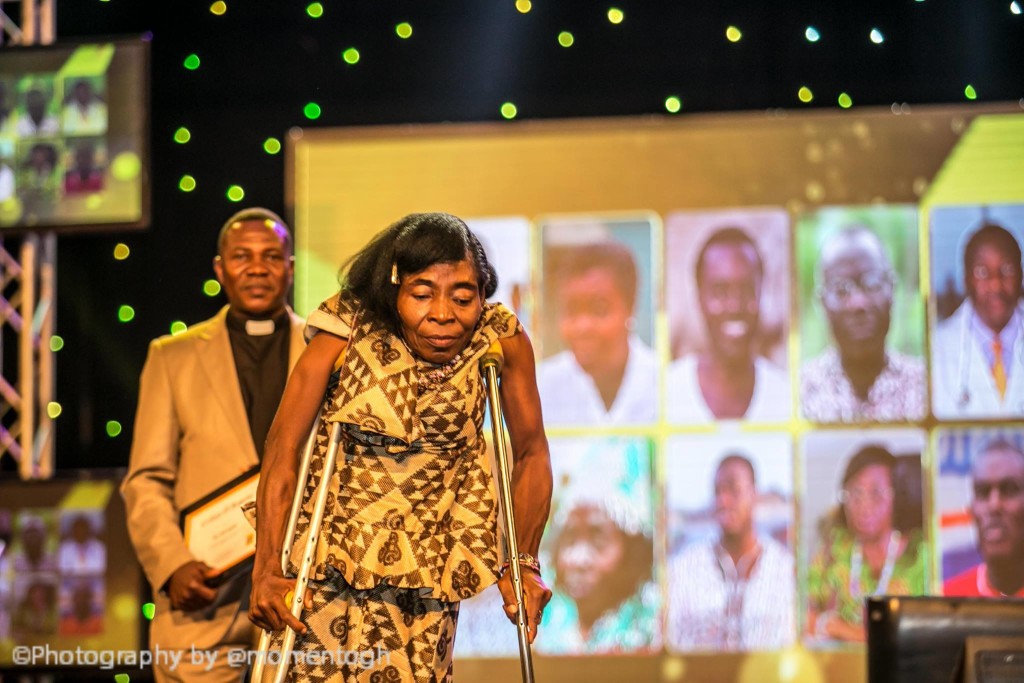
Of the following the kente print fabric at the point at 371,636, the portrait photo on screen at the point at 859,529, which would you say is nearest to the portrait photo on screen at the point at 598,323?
the portrait photo on screen at the point at 859,529

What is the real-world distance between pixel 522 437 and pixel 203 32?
3.19 metres

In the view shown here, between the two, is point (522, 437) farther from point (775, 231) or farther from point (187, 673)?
point (775, 231)

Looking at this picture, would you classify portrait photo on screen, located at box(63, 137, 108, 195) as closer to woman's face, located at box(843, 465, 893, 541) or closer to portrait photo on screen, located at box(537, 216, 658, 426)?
portrait photo on screen, located at box(537, 216, 658, 426)

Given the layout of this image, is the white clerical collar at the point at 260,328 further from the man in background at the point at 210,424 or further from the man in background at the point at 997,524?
the man in background at the point at 997,524

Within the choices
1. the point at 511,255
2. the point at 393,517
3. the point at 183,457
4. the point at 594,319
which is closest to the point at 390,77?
the point at 511,255

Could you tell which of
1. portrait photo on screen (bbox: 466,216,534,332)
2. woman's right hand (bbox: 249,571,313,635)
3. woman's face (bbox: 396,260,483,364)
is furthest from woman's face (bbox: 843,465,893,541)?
woman's right hand (bbox: 249,571,313,635)

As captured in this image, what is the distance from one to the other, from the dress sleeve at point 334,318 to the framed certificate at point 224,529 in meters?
1.15

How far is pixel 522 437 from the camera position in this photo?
290 centimetres

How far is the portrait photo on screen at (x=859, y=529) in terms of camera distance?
4758 mm

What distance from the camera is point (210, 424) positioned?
12.9ft

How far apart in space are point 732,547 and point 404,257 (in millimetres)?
2591

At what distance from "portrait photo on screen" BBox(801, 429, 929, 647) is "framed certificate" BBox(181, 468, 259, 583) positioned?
6.89 feet

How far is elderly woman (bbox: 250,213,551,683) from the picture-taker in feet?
8.68

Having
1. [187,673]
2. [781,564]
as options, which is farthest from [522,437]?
[781,564]
